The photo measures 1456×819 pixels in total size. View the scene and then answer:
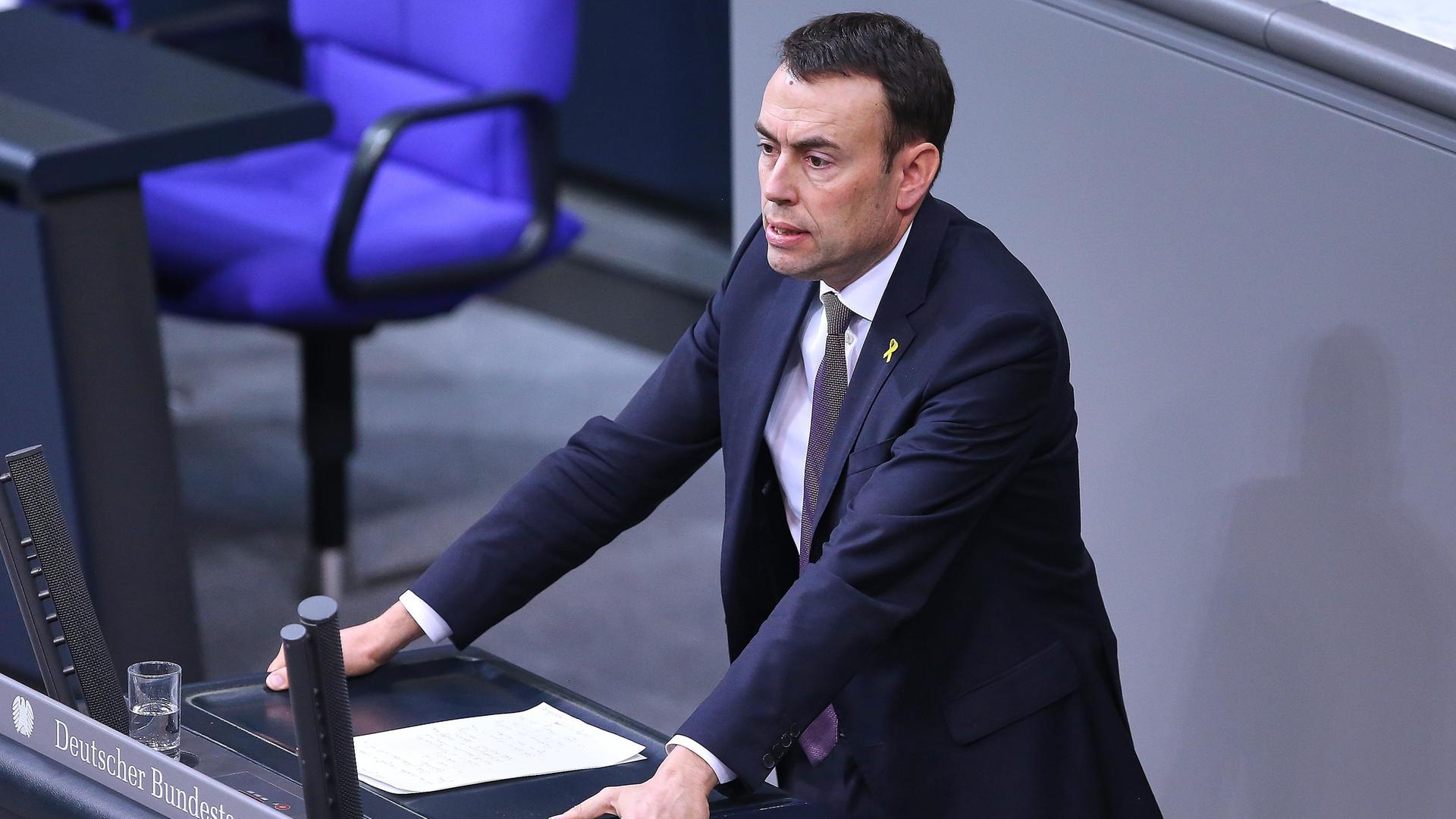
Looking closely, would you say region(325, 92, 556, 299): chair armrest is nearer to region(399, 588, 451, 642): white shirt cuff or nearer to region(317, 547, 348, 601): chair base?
region(317, 547, 348, 601): chair base

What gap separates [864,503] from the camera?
1743 millimetres

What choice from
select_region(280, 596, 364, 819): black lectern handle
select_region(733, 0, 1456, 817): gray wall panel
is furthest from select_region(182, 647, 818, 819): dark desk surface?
select_region(733, 0, 1456, 817): gray wall panel

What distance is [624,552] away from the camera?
13.1 feet

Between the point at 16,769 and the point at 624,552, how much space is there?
7.89 ft

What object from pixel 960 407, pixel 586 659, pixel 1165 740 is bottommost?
pixel 586 659

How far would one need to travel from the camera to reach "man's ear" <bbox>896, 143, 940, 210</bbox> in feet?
5.89

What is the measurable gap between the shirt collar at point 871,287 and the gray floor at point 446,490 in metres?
1.58

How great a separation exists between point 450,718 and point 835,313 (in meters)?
0.50

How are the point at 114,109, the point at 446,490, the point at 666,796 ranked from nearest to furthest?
the point at 666,796, the point at 114,109, the point at 446,490

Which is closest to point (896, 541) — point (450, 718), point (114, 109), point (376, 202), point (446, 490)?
point (450, 718)

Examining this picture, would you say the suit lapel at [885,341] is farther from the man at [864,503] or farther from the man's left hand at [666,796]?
the man's left hand at [666,796]

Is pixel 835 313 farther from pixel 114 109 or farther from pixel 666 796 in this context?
pixel 114 109

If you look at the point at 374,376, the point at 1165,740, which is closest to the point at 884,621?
the point at 1165,740

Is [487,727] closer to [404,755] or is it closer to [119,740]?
[404,755]
